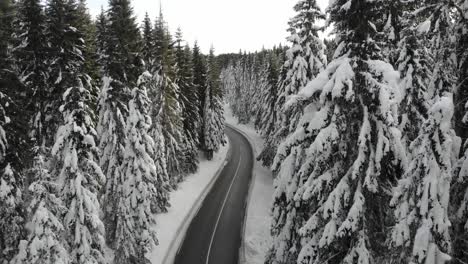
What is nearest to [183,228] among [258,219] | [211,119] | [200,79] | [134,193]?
[258,219]

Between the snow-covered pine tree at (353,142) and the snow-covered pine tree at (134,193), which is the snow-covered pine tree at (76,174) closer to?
the snow-covered pine tree at (134,193)

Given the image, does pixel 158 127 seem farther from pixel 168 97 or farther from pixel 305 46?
pixel 305 46

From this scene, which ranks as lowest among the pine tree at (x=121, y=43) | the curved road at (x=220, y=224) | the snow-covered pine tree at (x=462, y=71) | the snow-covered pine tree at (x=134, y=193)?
the curved road at (x=220, y=224)

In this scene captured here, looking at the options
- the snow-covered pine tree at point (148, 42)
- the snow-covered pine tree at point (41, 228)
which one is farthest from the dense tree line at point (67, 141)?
the snow-covered pine tree at point (148, 42)

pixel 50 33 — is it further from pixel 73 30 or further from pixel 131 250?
pixel 131 250

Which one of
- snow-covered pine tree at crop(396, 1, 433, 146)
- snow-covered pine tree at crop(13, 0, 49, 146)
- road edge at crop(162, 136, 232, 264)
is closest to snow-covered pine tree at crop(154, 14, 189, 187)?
road edge at crop(162, 136, 232, 264)

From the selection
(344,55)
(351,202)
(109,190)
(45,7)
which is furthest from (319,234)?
(45,7)
